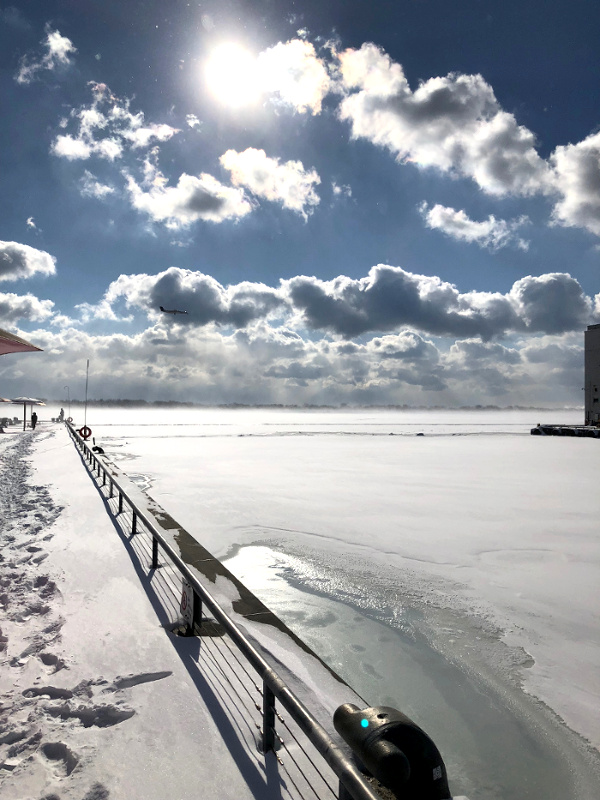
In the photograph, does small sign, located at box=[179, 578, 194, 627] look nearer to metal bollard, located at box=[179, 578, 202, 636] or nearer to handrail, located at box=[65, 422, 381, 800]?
metal bollard, located at box=[179, 578, 202, 636]

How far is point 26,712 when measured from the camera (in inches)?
159

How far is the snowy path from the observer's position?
335 centimetres

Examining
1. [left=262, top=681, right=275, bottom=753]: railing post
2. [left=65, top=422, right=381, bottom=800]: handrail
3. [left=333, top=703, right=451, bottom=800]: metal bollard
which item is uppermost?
[left=65, top=422, right=381, bottom=800]: handrail

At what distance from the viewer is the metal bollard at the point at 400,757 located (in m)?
2.67

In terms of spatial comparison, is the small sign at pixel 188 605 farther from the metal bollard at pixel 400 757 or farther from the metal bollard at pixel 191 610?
the metal bollard at pixel 400 757

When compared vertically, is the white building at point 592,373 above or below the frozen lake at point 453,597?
above

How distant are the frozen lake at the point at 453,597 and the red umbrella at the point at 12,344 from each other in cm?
552

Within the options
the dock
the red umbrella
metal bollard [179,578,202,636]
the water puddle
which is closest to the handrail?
metal bollard [179,578,202,636]

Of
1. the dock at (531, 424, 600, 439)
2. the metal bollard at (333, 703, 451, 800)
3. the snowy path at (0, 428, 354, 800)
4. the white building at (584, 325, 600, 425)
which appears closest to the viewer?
the metal bollard at (333, 703, 451, 800)

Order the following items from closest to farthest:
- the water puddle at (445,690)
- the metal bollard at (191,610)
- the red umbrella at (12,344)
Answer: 1. the water puddle at (445,690)
2. the metal bollard at (191,610)
3. the red umbrella at (12,344)

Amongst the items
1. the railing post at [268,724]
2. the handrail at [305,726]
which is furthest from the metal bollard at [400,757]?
the railing post at [268,724]

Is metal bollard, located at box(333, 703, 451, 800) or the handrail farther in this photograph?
metal bollard, located at box(333, 703, 451, 800)

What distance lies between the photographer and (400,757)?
8.79ft

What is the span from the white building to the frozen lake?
51145 mm
